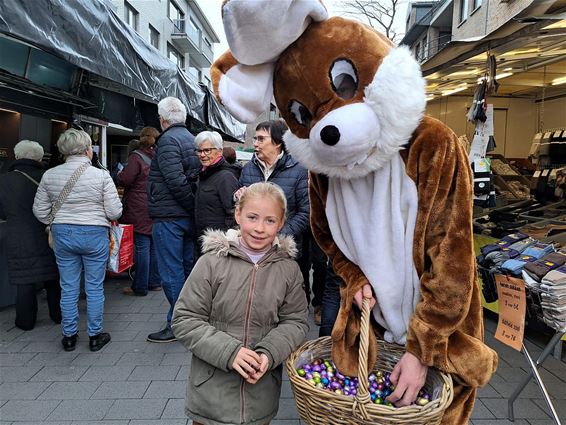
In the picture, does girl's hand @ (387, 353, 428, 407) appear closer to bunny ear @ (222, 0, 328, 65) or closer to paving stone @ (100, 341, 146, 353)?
bunny ear @ (222, 0, 328, 65)

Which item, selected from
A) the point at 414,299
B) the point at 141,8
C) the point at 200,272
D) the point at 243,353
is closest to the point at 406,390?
the point at 414,299

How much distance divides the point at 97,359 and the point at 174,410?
1.18 meters

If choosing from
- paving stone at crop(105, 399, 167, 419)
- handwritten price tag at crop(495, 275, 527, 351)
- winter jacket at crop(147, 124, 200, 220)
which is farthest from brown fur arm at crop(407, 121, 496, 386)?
winter jacket at crop(147, 124, 200, 220)

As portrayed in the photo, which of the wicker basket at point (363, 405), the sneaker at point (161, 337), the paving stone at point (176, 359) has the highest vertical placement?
the wicker basket at point (363, 405)

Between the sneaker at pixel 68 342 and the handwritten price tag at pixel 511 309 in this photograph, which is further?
the sneaker at pixel 68 342

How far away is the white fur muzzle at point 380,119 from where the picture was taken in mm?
1306

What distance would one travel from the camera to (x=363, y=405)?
1304 mm

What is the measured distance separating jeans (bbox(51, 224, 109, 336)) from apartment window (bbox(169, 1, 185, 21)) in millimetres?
31815

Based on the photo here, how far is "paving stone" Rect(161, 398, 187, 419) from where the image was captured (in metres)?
2.95

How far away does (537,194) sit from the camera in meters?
5.21

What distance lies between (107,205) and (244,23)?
3.11 meters

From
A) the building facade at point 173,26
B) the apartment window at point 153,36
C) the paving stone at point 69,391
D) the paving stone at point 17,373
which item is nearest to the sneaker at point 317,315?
the paving stone at point 69,391

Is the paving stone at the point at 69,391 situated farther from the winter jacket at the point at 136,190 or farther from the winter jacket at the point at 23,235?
the winter jacket at the point at 136,190

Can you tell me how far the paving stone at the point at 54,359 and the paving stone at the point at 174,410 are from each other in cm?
118
